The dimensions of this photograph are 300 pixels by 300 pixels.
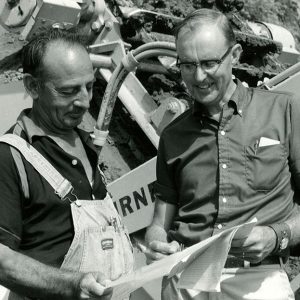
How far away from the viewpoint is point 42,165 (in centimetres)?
232

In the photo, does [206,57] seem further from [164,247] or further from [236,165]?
[164,247]

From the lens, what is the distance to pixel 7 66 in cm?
563

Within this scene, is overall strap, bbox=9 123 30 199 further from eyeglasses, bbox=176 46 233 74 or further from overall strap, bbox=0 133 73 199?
eyeglasses, bbox=176 46 233 74

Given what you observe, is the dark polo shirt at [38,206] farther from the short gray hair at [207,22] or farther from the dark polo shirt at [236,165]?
the short gray hair at [207,22]

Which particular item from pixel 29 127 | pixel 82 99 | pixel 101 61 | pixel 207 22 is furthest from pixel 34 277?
pixel 101 61

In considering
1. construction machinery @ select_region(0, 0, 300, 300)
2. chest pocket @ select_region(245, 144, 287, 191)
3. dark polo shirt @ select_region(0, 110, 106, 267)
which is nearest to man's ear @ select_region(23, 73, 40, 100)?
dark polo shirt @ select_region(0, 110, 106, 267)

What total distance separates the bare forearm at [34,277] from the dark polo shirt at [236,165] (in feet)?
2.32

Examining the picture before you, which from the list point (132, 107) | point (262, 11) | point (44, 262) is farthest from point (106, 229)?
point (262, 11)

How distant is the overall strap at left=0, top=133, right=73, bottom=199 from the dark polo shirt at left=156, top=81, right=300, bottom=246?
62 cm

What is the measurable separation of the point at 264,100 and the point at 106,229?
87cm

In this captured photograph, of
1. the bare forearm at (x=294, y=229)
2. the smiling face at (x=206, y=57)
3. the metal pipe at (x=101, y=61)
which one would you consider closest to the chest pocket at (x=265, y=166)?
the bare forearm at (x=294, y=229)

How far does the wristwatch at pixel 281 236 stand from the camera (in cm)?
257

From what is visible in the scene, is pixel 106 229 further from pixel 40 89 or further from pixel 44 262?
pixel 40 89

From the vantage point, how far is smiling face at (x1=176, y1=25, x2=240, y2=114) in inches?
107
